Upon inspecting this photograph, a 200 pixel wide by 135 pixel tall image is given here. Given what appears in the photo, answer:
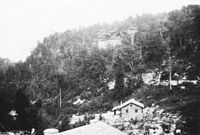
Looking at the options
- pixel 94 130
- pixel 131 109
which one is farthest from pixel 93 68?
pixel 94 130

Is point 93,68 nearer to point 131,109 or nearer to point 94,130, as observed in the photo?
point 131,109

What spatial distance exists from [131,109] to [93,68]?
2738cm

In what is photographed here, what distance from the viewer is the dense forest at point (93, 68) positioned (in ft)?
188

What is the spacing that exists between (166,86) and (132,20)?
2430 inches

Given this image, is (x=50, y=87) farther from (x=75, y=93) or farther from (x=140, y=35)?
(x=140, y=35)

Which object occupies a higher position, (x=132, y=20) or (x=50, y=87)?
(x=132, y=20)

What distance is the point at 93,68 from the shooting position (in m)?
76.4

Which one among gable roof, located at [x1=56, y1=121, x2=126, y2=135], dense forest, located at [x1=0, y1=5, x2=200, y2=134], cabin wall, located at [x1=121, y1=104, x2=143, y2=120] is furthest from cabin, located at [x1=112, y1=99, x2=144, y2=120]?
gable roof, located at [x1=56, y1=121, x2=126, y2=135]

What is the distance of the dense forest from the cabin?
6.11 metres

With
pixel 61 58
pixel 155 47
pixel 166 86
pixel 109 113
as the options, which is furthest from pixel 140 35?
pixel 109 113

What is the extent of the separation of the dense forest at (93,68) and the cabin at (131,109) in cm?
611

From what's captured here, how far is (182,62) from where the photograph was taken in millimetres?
62000

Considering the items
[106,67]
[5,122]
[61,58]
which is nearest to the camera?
[5,122]

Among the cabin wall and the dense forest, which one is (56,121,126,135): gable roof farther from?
the cabin wall
